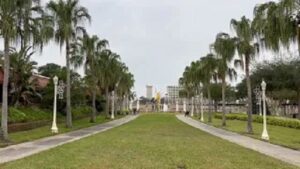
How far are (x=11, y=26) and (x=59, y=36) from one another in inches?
513

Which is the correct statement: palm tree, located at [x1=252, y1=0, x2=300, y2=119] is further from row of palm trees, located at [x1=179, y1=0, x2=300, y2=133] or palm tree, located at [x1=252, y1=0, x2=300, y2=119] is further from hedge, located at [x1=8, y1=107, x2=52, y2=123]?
hedge, located at [x1=8, y1=107, x2=52, y2=123]

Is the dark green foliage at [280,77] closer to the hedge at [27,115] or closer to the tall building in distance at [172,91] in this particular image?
the hedge at [27,115]

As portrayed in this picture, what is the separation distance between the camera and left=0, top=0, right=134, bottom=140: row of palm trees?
854 inches

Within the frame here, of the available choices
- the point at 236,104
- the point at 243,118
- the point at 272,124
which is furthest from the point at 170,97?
the point at 272,124

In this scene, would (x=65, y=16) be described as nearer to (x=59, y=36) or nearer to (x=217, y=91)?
(x=59, y=36)

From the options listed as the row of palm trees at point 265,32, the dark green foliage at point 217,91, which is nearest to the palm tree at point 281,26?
the row of palm trees at point 265,32

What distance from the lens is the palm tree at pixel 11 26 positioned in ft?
69.5

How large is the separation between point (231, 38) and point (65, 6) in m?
13.0

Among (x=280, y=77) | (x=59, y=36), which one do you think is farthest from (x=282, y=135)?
(x=280, y=77)

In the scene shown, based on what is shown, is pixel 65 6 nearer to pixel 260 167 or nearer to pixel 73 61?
pixel 73 61

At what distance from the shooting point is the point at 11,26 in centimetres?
2139

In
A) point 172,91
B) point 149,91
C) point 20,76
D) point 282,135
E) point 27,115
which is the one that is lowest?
point 282,135

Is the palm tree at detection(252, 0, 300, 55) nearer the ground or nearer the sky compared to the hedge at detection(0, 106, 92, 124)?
A: nearer the sky

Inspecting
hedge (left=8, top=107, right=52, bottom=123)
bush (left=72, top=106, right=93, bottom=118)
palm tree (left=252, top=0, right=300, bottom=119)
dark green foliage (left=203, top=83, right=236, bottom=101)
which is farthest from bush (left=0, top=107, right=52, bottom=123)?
dark green foliage (left=203, top=83, right=236, bottom=101)
